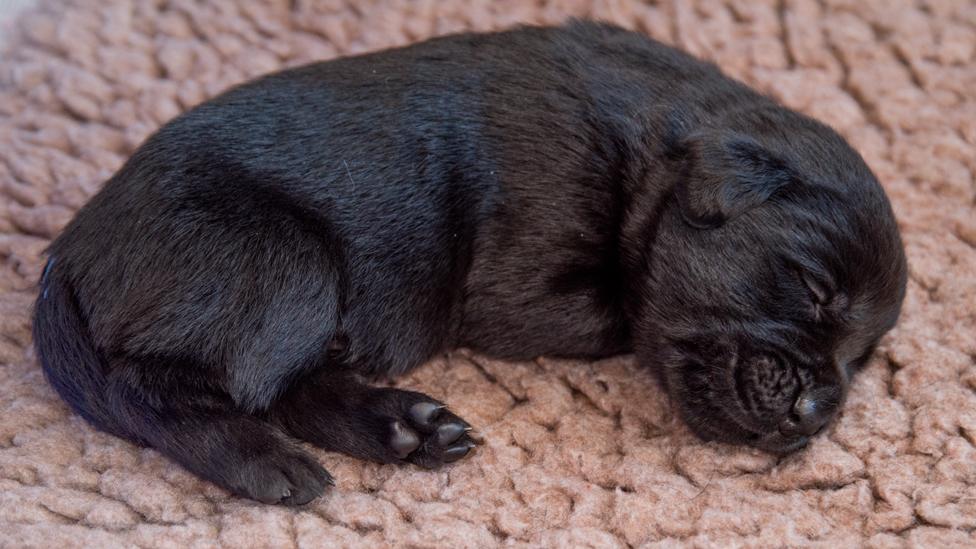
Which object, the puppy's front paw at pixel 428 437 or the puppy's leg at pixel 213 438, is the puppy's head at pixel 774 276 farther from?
the puppy's leg at pixel 213 438

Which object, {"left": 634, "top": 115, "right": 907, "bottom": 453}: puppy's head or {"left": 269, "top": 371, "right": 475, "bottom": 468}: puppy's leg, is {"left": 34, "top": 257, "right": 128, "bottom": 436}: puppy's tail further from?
{"left": 634, "top": 115, "right": 907, "bottom": 453}: puppy's head

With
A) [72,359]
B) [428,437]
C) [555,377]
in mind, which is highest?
[72,359]

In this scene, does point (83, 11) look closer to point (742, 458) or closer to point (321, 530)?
point (321, 530)

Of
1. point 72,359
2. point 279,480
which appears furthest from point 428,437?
point 72,359

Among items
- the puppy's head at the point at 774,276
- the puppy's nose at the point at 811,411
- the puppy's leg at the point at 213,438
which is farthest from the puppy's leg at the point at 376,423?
the puppy's nose at the point at 811,411

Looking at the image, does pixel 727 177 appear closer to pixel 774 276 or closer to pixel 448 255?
pixel 774 276

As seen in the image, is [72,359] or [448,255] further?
[448,255]

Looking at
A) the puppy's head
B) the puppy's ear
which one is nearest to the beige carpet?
the puppy's head
